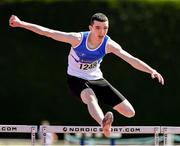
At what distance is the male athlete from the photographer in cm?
1066

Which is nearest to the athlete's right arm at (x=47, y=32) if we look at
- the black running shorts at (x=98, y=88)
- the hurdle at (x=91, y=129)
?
the black running shorts at (x=98, y=88)

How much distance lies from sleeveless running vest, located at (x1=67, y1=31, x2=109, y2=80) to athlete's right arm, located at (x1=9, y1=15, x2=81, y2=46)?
0.11 metres

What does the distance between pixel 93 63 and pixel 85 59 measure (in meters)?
0.15

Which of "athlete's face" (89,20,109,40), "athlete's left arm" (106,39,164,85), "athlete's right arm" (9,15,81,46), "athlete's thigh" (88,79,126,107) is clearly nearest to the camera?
"athlete's right arm" (9,15,81,46)

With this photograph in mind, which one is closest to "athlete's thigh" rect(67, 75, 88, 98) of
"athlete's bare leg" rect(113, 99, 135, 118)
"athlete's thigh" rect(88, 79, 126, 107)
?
"athlete's thigh" rect(88, 79, 126, 107)

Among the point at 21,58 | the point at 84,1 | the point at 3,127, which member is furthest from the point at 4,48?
the point at 3,127

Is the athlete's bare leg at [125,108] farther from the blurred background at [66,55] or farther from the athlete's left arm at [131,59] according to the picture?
the blurred background at [66,55]

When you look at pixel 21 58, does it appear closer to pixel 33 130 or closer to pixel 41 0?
pixel 41 0

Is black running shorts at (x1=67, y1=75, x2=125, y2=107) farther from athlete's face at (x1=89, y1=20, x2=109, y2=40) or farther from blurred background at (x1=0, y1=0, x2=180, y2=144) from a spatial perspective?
blurred background at (x1=0, y1=0, x2=180, y2=144)

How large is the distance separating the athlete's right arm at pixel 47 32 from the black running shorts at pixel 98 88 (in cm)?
55

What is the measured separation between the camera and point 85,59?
1097 centimetres

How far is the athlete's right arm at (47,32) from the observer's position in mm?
10289

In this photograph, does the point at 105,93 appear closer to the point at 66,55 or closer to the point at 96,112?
the point at 96,112

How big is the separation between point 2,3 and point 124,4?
A: 3.39 metres
